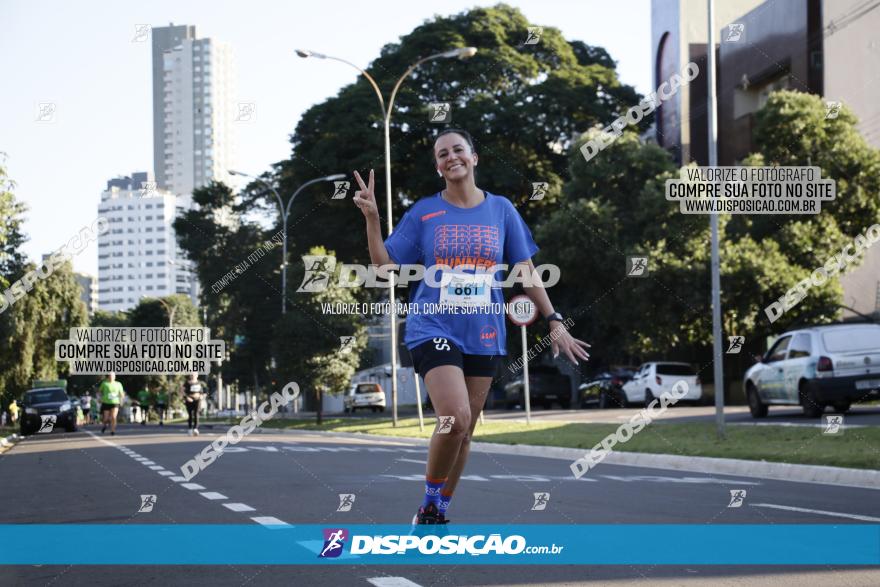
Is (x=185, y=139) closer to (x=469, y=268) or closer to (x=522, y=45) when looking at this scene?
(x=522, y=45)

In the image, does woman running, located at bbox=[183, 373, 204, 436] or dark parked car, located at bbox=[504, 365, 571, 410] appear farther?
dark parked car, located at bbox=[504, 365, 571, 410]

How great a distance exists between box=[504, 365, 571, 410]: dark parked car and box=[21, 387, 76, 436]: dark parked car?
52.5 feet

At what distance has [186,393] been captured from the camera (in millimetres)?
32750

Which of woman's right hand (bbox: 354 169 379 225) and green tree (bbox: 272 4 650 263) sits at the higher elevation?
green tree (bbox: 272 4 650 263)

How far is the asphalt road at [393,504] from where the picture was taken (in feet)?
19.8

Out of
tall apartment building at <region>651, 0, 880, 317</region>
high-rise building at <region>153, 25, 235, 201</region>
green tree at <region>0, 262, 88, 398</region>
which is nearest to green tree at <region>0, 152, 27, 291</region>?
green tree at <region>0, 262, 88, 398</region>

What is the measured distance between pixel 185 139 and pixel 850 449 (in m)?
158

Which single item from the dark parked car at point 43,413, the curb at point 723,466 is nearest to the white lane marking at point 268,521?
the curb at point 723,466

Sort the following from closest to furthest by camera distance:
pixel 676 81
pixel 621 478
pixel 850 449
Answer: pixel 621 478, pixel 850 449, pixel 676 81

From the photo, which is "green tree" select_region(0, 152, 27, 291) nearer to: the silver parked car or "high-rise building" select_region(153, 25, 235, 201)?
the silver parked car

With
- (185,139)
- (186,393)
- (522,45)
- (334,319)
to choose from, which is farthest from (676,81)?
(185,139)

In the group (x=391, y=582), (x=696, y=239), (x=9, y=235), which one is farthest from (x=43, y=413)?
(x=391, y=582)

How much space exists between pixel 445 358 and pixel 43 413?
1538 inches

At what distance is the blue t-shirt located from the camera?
252 inches
